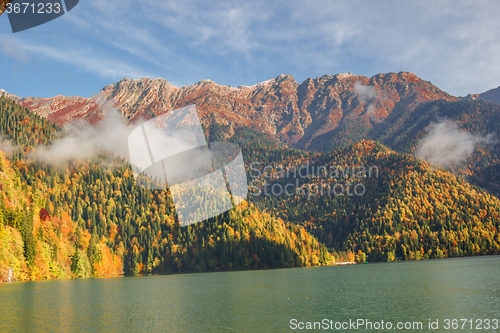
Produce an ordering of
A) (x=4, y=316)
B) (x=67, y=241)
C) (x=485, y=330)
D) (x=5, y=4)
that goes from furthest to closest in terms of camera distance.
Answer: (x=67, y=241)
(x=4, y=316)
(x=485, y=330)
(x=5, y=4)

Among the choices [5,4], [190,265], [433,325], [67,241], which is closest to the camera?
[5,4]

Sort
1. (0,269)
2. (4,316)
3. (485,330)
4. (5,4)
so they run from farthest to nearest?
(0,269) → (4,316) → (485,330) → (5,4)

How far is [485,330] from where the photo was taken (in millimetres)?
34125

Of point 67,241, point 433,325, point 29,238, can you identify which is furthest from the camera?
point 67,241

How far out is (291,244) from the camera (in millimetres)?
197500

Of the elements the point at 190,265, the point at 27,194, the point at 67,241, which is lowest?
the point at 190,265

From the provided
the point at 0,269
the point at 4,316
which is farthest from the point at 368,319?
the point at 0,269

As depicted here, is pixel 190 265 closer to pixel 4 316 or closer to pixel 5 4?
pixel 4 316

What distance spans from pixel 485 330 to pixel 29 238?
389ft

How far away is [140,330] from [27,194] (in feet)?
474

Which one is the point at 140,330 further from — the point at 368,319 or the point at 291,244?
the point at 291,244

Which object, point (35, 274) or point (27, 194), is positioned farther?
point (27, 194)

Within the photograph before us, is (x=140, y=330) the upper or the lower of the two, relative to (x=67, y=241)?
lower

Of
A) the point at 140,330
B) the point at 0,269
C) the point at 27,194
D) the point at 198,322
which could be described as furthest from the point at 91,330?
the point at 27,194
